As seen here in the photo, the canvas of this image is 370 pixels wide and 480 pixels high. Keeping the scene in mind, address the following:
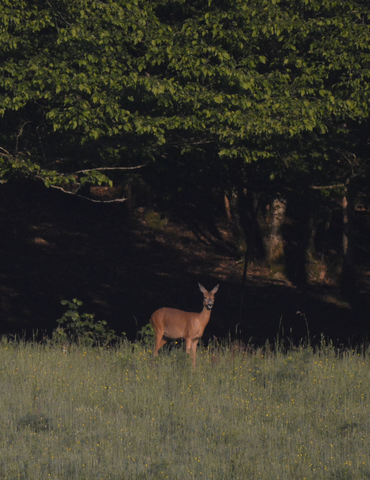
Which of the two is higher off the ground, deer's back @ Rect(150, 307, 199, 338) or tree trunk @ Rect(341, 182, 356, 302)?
tree trunk @ Rect(341, 182, 356, 302)

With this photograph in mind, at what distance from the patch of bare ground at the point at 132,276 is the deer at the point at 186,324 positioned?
6.10ft

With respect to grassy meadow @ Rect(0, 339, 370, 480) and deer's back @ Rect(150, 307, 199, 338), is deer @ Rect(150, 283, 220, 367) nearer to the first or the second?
deer's back @ Rect(150, 307, 199, 338)

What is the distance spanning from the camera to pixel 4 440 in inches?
303

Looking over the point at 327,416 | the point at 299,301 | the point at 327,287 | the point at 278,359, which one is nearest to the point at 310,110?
the point at 278,359

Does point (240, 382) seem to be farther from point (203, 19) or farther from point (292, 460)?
point (203, 19)

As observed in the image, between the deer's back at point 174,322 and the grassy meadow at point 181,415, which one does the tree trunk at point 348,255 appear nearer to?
the deer's back at point 174,322

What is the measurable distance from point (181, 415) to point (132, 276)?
52.3 ft

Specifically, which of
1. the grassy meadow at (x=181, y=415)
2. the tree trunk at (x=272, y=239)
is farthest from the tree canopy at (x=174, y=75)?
the tree trunk at (x=272, y=239)

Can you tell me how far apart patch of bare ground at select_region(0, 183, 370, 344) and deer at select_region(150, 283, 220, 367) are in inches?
73.1

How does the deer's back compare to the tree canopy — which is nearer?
the tree canopy

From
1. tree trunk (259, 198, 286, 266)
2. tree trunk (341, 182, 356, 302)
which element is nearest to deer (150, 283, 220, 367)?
tree trunk (341, 182, 356, 302)

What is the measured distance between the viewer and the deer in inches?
474

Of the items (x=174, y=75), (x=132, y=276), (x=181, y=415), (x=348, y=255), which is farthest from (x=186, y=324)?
(x=132, y=276)

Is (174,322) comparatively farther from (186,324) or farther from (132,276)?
(132,276)
